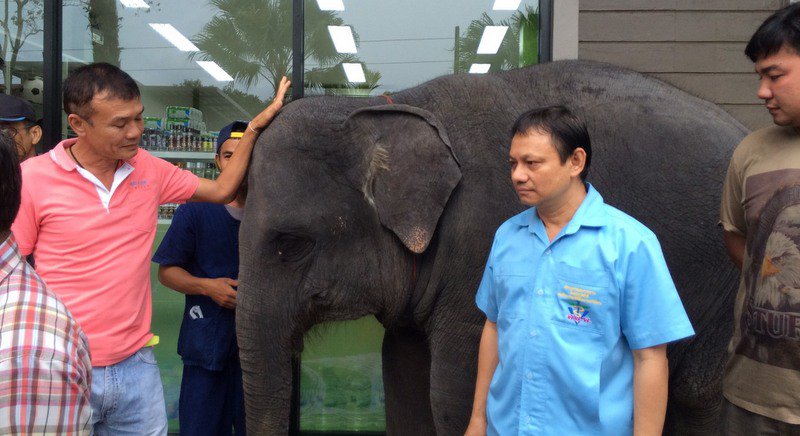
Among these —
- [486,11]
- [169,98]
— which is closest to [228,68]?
[169,98]

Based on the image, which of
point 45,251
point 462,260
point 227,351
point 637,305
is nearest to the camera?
point 637,305

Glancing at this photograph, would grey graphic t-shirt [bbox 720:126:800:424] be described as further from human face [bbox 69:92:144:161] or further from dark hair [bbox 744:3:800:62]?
human face [bbox 69:92:144:161]

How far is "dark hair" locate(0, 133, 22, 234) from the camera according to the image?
1430 mm

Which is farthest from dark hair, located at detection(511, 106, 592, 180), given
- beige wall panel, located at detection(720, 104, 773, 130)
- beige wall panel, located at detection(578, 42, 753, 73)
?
beige wall panel, located at detection(720, 104, 773, 130)

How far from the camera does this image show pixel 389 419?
3773 millimetres

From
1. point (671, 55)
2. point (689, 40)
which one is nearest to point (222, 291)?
point (671, 55)

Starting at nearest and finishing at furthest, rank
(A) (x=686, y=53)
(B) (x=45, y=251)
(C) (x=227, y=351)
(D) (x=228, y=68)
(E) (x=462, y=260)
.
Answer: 1. (B) (x=45, y=251)
2. (E) (x=462, y=260)
3. (C) (x=227, y=351)
4. (A) (x=686, y=53)
5. (D) (x=228, y=68)

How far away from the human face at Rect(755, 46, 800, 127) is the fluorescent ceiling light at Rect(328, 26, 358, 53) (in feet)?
11.4

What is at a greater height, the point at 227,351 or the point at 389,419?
the point at 227,351

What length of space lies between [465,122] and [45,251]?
65.1 inches

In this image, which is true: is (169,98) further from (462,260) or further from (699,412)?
(699,412)

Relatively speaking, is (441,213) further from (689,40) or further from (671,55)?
(689,40)

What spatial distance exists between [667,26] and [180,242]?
3.45 metres

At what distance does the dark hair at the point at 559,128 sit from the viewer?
214 cm
